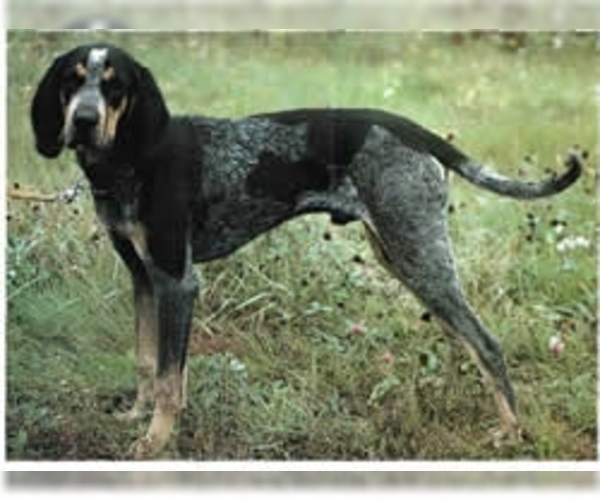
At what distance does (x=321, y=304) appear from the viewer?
7.88m

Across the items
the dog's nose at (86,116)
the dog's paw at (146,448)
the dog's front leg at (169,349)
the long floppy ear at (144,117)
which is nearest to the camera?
the dog's nose at (86,116)

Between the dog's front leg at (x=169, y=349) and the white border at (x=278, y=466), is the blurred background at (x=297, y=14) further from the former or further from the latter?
the dog's front leg at (x=169, y=349)

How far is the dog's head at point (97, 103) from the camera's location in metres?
7.51

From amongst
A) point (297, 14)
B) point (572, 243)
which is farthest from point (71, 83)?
point (572, 243)

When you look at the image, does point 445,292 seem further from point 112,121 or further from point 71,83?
point 71,83

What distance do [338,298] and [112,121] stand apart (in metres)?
0.97

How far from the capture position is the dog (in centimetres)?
762

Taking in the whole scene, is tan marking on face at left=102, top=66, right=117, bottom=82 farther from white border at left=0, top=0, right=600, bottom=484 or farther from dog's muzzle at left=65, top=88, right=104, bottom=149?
white border at left=0, top=0, right=600, bottom=484

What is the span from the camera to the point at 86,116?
7477 millimetres

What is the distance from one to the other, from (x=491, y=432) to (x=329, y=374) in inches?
21.9

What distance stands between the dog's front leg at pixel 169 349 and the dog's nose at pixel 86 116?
1.74 ft

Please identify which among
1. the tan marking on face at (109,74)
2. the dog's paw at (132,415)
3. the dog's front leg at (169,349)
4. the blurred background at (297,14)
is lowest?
the dog's paw at (132,415)

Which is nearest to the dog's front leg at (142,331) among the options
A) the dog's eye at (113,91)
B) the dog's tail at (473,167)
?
the dog's eye at (113,91)

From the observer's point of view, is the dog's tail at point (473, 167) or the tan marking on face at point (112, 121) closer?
the tan marking on face at point (112, 121)
